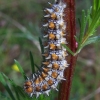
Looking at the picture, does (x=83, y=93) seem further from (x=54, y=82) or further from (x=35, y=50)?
(x=54, y=82)

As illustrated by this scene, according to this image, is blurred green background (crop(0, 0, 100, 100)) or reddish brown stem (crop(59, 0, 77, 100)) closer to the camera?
reddish brown stem (crop(59, 0, 77, 100))

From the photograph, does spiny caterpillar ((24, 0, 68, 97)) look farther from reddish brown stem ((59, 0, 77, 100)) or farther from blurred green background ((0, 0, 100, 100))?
blurred green background ((0, 0, 100, 100))

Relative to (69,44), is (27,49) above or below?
below

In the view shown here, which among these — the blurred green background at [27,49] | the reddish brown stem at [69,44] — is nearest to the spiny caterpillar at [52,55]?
the reddish brown stem at [69,44]

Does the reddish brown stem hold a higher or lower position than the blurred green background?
higher

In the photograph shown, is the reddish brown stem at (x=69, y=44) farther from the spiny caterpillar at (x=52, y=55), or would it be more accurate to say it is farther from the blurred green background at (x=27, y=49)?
the blurred green background at (x=27, y=49)

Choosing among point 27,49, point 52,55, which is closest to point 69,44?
point 52,55

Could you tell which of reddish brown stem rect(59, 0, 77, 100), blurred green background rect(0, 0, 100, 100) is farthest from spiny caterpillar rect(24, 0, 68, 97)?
blurred green background rect(0, 0, 100, 100)

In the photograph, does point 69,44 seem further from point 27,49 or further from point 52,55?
point 27,49
